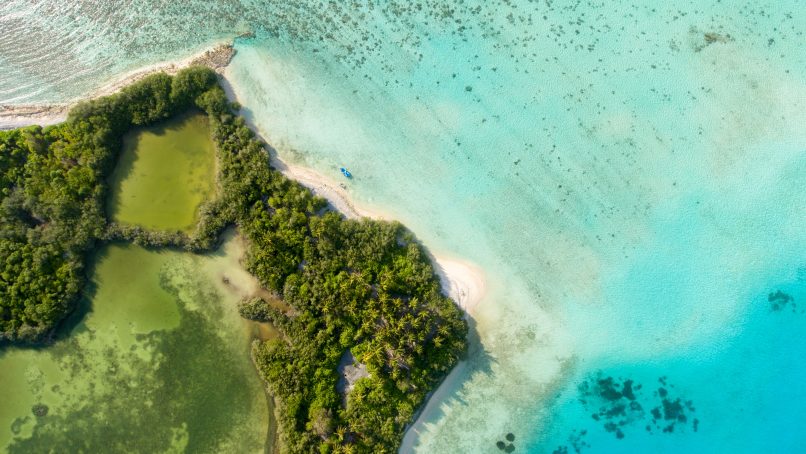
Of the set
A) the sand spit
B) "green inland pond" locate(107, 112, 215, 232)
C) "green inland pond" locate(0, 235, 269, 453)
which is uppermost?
the sand spit

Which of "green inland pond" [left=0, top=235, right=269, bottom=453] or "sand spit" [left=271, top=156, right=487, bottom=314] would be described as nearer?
"green inland pond" [left=0, top=235, right=269, bottom=453]

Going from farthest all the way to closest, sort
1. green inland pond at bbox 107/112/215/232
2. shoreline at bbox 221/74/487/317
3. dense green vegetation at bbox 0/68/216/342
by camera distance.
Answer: shoreline at bbox 221/74/487/317 → green inland pond at bbox 107/112/215/232 → dense green vegetation at bbox 0/68/216/342

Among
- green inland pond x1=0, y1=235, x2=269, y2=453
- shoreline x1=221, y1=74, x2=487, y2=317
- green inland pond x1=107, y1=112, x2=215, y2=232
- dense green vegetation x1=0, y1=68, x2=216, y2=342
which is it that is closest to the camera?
dense green vegetation x1=0, y1=68, x2=216, y2=342

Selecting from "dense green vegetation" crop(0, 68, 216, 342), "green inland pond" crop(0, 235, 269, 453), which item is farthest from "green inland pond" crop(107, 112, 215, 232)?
"green inland pond" crop(0, 235, 269, 453)

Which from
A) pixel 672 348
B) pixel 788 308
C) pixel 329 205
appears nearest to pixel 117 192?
pixel 329 205

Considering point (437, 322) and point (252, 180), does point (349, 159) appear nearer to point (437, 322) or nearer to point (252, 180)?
point (252, 180)

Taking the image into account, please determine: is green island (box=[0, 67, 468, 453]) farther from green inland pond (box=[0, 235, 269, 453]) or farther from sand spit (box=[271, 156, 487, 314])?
sand spit (box=[271, 156, 487, 314])
